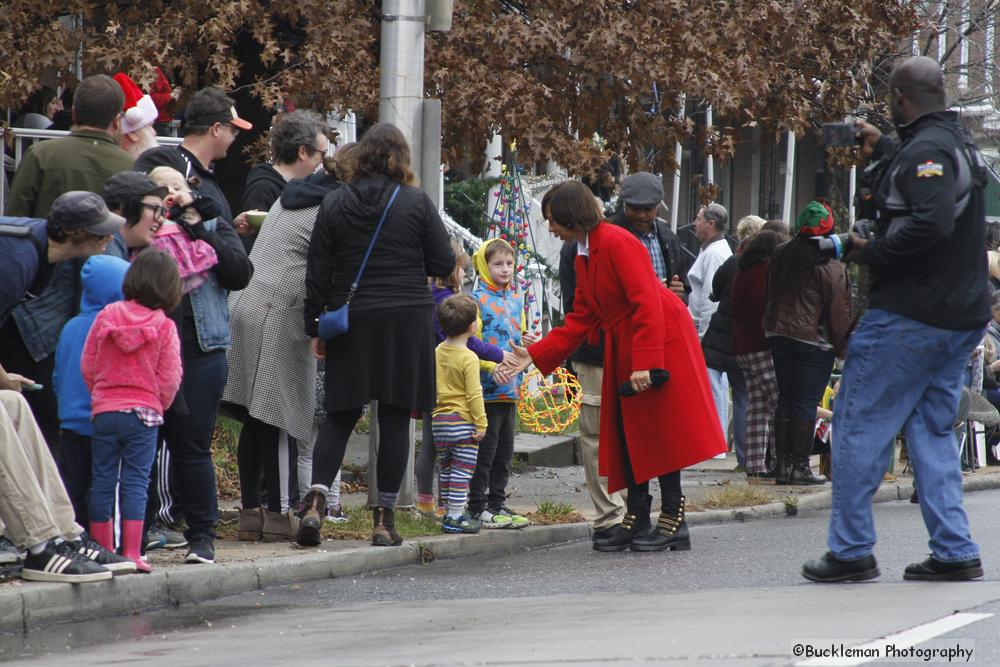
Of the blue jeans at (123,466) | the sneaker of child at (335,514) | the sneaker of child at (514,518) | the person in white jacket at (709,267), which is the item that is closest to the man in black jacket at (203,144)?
the blue jeans at (123,466)

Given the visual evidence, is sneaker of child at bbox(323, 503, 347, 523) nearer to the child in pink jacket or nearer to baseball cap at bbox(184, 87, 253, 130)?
the child in pink jacket

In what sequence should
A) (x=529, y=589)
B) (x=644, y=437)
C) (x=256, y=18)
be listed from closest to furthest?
(x=529, y=589) < (x=644, y=437) < (x=256, y=18)

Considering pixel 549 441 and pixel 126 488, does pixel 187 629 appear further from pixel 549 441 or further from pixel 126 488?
pixel 549 441

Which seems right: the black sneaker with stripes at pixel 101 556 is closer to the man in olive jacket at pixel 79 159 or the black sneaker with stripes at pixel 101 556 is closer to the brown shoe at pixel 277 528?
the brown shoe at pixel 277 528

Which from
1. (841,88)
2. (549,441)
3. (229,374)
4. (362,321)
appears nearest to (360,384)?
(362,321)

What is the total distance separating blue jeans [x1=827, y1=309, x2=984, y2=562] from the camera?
6727 mm

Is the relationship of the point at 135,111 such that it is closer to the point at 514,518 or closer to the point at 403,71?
the point at 403,71

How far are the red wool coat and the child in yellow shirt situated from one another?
48 cm

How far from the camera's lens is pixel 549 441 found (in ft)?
45.5

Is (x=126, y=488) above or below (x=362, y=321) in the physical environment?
below

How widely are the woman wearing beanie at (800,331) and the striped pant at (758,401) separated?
0.20 meters

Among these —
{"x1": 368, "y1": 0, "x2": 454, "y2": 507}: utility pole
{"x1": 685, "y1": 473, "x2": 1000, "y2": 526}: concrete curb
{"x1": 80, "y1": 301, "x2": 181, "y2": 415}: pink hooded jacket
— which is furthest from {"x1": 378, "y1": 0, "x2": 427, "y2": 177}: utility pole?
{"x1": 685, "y1": 473, "x2": 1000, "y2": 526}: concrete curb

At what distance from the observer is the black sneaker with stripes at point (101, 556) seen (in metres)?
6.79

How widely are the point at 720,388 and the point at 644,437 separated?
5293 millimetres
